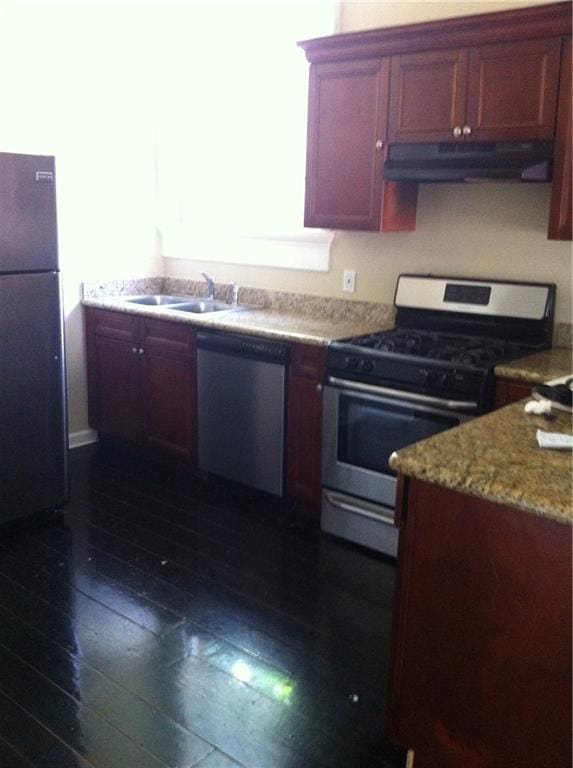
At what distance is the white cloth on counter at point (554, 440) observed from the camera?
5.68ft

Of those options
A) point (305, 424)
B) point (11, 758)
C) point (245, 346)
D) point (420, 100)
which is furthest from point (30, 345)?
point (420, 100)

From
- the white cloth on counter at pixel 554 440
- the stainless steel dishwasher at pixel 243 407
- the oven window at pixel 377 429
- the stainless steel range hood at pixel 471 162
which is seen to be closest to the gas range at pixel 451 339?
the oven window at pixel 377 429

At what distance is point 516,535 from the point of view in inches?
60.0

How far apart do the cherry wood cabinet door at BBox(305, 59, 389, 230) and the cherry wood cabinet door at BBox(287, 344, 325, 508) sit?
65 cm

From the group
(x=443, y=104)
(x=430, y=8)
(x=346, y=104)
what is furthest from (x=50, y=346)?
(x=430, y=8)

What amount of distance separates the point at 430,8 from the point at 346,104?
59cm

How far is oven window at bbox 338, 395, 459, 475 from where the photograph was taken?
2.91 meters

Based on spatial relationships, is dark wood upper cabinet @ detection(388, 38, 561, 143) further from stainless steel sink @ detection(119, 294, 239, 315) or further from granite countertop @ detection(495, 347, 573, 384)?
stainless steel sink @ detection(119, 294, 239, 315)

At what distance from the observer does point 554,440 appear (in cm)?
176

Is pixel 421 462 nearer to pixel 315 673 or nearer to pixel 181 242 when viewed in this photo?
pixel 315 673

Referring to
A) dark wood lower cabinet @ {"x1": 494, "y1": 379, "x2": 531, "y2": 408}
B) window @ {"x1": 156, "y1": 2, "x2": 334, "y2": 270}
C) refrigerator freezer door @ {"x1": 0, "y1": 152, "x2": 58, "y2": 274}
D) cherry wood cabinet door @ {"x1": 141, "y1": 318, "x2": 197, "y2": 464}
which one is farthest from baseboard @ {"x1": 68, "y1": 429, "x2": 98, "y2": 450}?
dark wood lower cabinet @ {"x1": 494, "y1": 379, "x2": 531, "y2": 408}

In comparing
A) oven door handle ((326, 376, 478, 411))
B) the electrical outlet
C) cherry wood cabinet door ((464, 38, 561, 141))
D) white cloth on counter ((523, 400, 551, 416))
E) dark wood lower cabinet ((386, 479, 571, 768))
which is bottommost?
dark wood lower cabinet ((386, 479, 571, 768))

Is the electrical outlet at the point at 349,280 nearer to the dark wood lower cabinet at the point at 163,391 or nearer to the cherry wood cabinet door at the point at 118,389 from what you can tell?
the dark wood lower cabinet at the point at 163,391

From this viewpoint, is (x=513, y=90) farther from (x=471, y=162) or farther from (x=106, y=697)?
(x=106, y=697)
